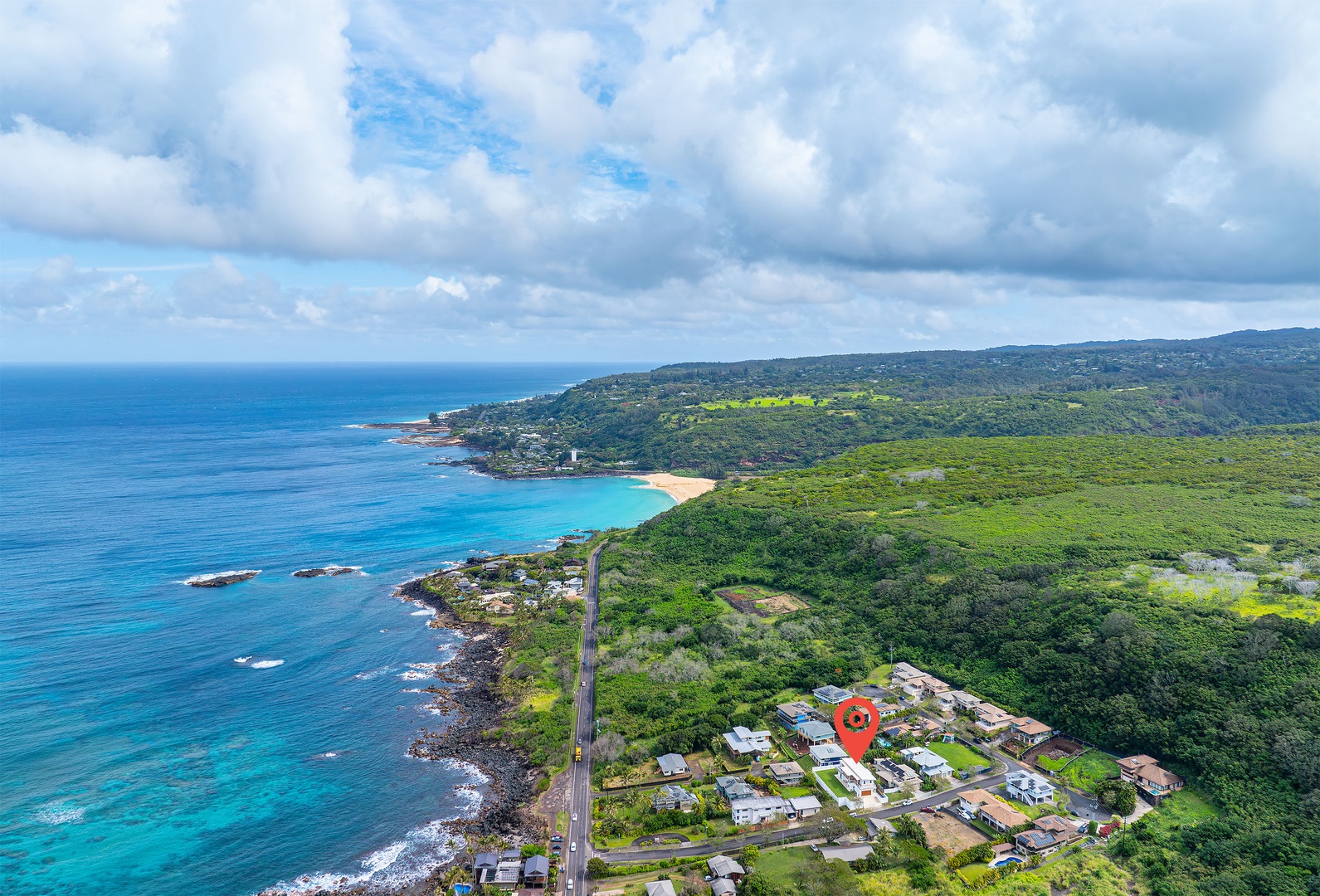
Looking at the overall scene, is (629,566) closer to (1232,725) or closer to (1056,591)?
(1056,591)

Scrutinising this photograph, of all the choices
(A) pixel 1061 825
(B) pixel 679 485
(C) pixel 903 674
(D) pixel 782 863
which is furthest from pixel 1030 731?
(B) pixel 679 485

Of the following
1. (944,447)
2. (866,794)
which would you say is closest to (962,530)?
(866,794)

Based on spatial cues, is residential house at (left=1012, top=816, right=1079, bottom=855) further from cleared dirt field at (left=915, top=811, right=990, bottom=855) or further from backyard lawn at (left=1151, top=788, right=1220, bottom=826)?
backyard lawn at (left=1151, top=788, right=1220, bottom=826)

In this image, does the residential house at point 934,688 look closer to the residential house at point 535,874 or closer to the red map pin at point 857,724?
the red map pin at point 857,724

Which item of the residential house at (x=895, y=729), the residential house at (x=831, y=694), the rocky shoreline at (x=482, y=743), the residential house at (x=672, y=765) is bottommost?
the rocky shoreline at (x=482, y=743)

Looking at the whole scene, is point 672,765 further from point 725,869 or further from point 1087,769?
point 1087,769

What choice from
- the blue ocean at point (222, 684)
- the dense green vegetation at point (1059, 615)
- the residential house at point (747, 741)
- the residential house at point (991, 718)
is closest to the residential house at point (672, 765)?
the dense green vegetation at point (1059, 615)

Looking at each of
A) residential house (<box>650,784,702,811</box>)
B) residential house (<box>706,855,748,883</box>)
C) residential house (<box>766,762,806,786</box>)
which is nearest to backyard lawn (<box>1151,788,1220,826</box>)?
residential house (<box>766,762,806,786</box>)
